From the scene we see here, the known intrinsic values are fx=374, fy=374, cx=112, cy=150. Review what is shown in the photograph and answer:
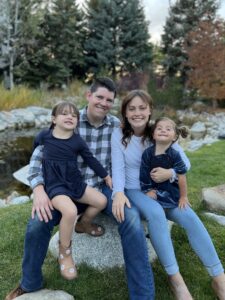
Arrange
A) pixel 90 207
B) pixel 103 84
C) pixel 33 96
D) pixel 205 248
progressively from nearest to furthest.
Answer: pixel 205 248
pixel 90 207
pixel 103 84
pixel 33 96

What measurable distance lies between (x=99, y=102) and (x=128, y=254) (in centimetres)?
100

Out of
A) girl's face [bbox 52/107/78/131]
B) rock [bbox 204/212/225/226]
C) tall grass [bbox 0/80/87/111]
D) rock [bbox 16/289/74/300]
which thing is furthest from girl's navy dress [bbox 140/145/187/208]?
tall grass [bbox 0/80/87/111]

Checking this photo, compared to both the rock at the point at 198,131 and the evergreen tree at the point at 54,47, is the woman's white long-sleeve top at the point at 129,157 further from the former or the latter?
the evergreen tree at the point at 54,47

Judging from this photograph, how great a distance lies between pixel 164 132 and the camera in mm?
2342

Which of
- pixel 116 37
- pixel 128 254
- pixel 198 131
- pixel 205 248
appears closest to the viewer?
pixel 128 254

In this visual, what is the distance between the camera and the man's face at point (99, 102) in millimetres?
2490

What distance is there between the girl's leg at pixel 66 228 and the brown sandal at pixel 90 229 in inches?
10.4

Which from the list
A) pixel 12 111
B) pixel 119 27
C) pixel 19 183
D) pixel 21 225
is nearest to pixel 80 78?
pixel 119 27

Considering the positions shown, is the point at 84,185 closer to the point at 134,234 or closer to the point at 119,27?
the point at 134,234

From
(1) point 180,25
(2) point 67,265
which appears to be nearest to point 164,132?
(2) point 67,265

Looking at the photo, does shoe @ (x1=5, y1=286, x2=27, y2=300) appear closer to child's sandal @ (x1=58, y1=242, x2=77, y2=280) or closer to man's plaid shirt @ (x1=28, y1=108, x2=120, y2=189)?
child's sandal @ (x1=58, y1=242, x2=77, y2=280)

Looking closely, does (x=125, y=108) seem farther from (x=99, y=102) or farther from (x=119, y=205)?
(x=119, y=205)

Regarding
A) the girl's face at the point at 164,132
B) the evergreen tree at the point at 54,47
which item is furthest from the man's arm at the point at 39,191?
the evergreen tree at the point at 54,47

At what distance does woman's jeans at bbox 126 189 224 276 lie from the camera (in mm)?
2105
